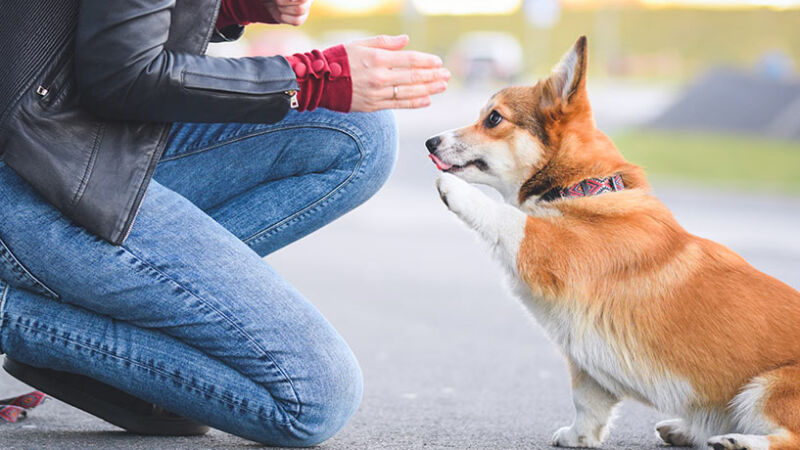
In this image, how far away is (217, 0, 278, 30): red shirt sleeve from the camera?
2.99m

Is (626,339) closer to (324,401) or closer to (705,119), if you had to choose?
(324,401)

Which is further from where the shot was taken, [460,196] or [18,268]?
[460,196]

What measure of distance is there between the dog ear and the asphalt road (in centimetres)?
56

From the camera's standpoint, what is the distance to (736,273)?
9.02ft

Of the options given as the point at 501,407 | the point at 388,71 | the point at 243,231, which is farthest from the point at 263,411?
the point at 501,407

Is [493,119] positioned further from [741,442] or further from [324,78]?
[741,442]

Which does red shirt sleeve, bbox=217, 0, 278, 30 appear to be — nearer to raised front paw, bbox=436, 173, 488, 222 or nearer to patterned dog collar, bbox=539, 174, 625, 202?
raised front paw, bbox=436, 173, 488, 222

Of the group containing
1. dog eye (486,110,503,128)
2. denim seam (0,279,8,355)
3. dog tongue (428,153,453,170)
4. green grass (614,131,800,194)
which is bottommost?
green grass (614,131,800,194)

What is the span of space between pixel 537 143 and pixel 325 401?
1.22 meters

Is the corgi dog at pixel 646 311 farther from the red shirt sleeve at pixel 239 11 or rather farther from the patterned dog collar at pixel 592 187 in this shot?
the red shirt sleeve at pixel 239 11

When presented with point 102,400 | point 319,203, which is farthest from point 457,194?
point 102,400

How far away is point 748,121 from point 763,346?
16123 millimetres

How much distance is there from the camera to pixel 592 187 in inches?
118

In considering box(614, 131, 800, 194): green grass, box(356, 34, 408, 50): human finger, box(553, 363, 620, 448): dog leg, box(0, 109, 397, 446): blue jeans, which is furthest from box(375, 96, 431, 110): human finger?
box(614, 131, 800, 194): green grass
